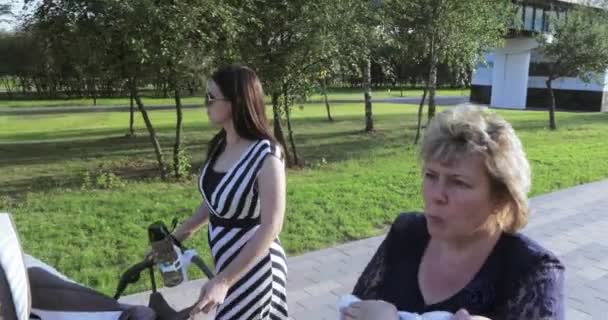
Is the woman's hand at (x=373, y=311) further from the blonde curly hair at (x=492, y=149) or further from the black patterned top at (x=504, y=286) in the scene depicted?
the blonde curly hair at (x=492, y=149)

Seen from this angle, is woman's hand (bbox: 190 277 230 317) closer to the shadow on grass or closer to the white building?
the shadow on grass

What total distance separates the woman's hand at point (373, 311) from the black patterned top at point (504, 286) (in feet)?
0.86

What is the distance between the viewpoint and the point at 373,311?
4.08 ft

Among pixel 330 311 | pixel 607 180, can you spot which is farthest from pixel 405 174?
pixel 330 311

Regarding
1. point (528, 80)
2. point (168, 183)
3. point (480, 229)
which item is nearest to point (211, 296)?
point (480, 229)

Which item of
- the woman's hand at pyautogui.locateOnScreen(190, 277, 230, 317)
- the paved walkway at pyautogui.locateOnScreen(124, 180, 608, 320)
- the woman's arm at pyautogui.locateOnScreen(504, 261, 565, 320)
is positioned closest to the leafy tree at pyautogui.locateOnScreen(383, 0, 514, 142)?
the paved walkway at pyautogui.locateOnScreen(124, 180, 608, 320)

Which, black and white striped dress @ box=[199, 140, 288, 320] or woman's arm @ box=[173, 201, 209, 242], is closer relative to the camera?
black and white striped dress @ box=[199, 140, 288, 320]

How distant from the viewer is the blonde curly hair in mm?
1386

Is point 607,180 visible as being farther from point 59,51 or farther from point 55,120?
point 55,120

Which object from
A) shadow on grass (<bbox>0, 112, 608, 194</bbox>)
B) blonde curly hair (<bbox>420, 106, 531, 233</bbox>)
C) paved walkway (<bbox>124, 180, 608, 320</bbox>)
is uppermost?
blonde curly hair (<bbox>420, 106, 531, 233</bbox>)

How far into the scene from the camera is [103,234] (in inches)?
213

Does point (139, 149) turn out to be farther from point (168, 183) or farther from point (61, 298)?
point (61, 298)

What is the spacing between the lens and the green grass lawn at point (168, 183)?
5.26 m

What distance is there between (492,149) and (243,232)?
1.27 metres
